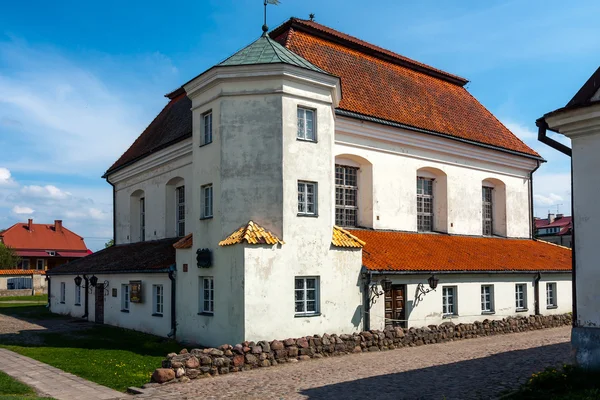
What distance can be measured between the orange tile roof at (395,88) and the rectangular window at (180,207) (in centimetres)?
731

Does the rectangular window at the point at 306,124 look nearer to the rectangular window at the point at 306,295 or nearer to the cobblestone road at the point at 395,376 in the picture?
the rectangular window at the point at 306,295

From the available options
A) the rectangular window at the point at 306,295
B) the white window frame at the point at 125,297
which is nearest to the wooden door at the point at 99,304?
the white window frame at the point at 125,297

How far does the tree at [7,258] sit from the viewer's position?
56.8m

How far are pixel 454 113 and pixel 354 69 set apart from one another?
18.0ft

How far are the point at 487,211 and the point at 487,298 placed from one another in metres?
5.62

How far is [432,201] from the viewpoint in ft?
78.3

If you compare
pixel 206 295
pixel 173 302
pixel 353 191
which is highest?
pixel 353 191

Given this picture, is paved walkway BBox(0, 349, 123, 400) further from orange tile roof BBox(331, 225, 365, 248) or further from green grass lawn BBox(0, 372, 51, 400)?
orange tile roof BBox(331, 225, 365, 248)

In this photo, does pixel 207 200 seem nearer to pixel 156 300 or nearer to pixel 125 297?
pixel 156 300

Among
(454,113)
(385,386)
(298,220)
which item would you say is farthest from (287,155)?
(454,113)

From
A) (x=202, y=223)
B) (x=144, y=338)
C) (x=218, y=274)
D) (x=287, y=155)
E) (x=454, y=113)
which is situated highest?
(x=454, y=113)

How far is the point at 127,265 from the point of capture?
74.9ft

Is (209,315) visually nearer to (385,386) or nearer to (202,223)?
(202,223)

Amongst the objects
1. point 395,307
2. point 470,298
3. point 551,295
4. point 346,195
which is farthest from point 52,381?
point 551,295
